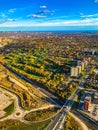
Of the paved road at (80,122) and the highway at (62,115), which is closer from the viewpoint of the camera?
the highway at (62,115)

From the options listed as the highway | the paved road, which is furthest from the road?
the paved road

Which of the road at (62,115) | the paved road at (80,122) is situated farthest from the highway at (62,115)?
the paved road at (80,122)

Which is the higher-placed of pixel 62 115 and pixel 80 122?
pixel 62 115

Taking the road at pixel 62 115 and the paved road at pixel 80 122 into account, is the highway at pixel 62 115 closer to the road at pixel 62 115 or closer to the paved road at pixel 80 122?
the road at pixel 62 115

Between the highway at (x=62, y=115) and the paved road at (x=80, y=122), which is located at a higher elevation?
the highway at (x=62, y=115)

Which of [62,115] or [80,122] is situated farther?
[62,115]

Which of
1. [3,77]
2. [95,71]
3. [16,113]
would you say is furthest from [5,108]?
[95,71]

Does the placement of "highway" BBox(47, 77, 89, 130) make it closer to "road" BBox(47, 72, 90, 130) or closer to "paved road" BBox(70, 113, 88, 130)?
"road" BBox(47, 72, 90, 130)

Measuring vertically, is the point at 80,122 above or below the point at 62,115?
below

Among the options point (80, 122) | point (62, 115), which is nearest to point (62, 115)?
point (62, 115)

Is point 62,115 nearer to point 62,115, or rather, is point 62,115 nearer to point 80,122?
point 62,115

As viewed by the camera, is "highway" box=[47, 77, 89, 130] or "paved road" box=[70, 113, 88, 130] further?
"paved road" box=[70, 113, 88, 130]

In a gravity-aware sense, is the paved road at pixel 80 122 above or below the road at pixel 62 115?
below
